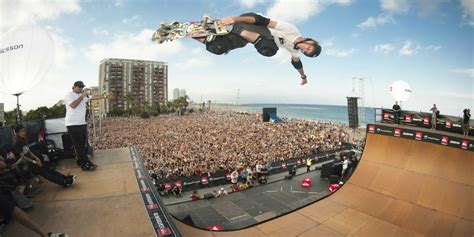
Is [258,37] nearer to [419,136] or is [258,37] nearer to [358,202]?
[419,136]

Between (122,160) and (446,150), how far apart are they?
12237mm

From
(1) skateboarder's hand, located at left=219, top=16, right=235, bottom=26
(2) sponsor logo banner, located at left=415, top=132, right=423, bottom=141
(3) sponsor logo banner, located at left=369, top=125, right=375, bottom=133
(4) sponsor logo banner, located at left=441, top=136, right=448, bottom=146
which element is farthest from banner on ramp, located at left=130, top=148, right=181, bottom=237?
(1) skateboarder's hand, located at left=219, top=16, right=235, bottom=26

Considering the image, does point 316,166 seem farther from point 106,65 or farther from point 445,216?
point 106,65

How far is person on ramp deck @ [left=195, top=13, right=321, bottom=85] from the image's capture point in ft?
56.6

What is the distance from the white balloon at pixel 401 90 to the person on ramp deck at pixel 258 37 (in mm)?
8484

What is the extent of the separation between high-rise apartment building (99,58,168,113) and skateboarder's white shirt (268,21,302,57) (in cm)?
8710

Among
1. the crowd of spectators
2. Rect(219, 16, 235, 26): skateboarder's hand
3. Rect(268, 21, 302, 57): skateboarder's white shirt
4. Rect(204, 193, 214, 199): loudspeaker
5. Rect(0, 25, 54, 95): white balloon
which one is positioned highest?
Rect(219, 16, 235, 26): skateboarder's hand

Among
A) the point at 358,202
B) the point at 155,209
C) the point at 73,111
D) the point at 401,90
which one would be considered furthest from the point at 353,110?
the point at 73,111

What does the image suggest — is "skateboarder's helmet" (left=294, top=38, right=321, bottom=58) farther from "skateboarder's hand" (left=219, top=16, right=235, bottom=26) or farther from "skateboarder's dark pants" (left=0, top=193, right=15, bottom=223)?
"skateboarder's dark pants" (left=0, top=193, right=15, bottom=223)

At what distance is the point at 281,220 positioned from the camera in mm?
7879

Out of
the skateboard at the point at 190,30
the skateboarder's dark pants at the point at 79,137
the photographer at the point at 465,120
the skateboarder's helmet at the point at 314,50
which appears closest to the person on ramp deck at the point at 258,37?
the skateboard at the point at 190,30

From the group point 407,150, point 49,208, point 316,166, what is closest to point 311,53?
point 316,166

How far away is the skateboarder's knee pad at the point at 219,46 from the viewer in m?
18.2

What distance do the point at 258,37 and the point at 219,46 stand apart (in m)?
3.21
